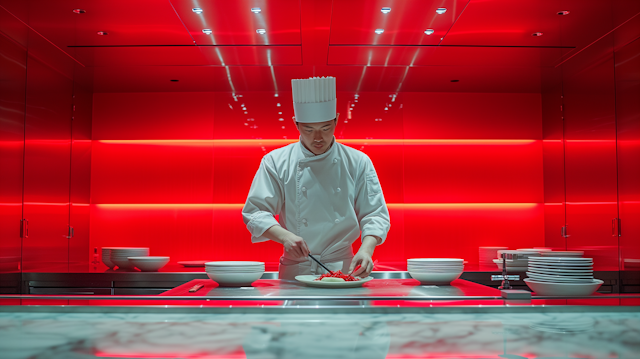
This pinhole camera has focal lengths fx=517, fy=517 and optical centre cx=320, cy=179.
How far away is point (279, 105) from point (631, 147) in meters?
2.57

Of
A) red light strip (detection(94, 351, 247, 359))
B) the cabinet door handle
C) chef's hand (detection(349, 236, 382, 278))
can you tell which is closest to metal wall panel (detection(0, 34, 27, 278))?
the cabinet door handle

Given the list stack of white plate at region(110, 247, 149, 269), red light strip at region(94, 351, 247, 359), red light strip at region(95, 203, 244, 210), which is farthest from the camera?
red light strip at region(95, 203, 244, 210)

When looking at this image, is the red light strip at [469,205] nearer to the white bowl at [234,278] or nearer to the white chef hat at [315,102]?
the white chef hat at [315,102]

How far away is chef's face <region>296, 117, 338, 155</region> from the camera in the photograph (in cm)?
213

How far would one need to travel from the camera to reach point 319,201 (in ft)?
7.28

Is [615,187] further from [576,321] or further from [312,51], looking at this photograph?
[576,321]

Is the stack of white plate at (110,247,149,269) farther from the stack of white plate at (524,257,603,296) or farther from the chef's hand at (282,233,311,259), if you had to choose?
the stack of white plate at (524,257,603,296)

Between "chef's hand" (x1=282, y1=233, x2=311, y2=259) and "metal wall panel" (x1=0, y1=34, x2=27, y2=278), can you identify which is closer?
"chef's hand" (x1=282, y1=233, x2=311, y2=259)

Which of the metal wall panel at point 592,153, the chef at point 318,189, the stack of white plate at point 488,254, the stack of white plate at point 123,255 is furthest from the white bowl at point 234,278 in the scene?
the metal wall panel at point 592,153

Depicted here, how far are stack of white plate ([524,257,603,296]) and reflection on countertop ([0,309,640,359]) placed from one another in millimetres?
272

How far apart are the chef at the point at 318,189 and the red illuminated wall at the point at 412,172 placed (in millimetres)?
2091

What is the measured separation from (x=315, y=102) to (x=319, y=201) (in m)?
0.42

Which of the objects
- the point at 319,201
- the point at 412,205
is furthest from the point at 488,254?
the point at 319,201

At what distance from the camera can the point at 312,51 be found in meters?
3.51
